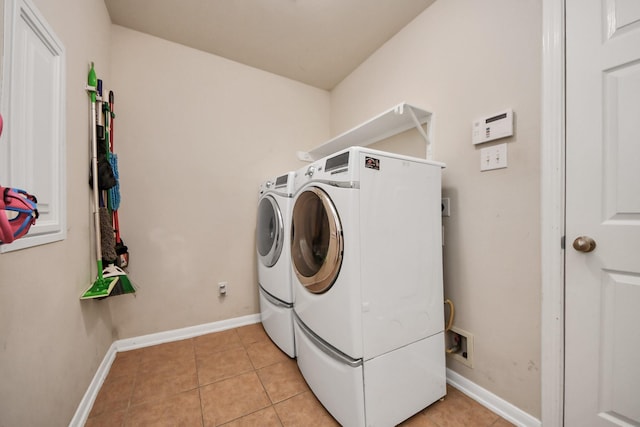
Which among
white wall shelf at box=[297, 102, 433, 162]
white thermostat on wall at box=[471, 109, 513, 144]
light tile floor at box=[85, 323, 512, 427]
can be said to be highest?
white wall shelf at box=[297, 102, 433, 162]

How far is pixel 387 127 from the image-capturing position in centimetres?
185

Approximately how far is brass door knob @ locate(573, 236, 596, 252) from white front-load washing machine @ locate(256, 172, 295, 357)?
4.71 feet

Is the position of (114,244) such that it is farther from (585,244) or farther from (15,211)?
(585,244)

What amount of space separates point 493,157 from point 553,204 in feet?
1.17

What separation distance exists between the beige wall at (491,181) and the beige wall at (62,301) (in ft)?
6.31

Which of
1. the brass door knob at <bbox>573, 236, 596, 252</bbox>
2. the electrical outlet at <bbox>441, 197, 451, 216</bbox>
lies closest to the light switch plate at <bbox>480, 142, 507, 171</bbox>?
the electrical outlet at <bbox>441, 197, 451, 216</bbox>

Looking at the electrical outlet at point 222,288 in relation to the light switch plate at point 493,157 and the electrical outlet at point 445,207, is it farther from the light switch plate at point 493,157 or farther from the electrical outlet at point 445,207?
the light switch plate at point 493,157

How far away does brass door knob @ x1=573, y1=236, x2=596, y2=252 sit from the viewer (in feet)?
3.15

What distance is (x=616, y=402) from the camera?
0.93m

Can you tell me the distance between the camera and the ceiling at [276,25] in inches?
65.2

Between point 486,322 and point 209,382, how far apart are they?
1.67 meters

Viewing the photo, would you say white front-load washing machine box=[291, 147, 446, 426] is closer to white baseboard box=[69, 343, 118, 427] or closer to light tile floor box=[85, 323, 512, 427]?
light tile floor box=[85, 323, 512, 427]

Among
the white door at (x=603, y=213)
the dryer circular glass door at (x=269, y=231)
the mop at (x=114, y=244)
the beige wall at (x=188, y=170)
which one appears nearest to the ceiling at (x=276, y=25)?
the beige wall at (x=188, y=170)

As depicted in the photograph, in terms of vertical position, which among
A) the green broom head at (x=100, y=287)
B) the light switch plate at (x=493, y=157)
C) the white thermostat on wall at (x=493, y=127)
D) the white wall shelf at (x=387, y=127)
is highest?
the white wall shelf at (x=387, y=127)
